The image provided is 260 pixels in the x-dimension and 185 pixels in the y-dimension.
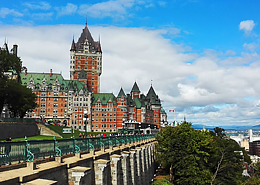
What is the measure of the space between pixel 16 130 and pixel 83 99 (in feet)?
264

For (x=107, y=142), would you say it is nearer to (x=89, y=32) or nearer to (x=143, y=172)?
(x=143, y=172)

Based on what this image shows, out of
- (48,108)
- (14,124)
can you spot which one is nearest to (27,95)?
(14,124)

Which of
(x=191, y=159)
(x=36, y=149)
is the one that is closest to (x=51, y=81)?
(x=191, y=159)

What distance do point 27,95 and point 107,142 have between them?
134ft

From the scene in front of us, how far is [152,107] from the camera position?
161 meters

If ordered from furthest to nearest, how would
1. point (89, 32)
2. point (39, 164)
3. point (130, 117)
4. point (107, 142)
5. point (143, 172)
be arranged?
point (89, 32) → point (130, 117) → point (143, 172) → point (107, 142) → point (39, 164)

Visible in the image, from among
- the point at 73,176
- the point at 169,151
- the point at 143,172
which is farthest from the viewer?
the point at 169,151

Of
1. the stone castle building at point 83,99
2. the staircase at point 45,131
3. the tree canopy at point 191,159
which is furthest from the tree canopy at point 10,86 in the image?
the stone castle building at point 83,99

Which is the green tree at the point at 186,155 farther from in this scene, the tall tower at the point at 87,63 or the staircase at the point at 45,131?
the tall tower at the point at 87,63

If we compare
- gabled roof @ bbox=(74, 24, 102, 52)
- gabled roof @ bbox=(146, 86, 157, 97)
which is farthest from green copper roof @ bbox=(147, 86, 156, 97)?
gabled roof @ bbox=(74, 24, 102, 52)

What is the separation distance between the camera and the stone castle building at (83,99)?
129 meters

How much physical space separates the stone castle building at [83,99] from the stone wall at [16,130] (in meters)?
64.8

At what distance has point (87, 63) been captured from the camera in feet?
479

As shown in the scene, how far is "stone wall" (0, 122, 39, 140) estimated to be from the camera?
4469 centimetres
